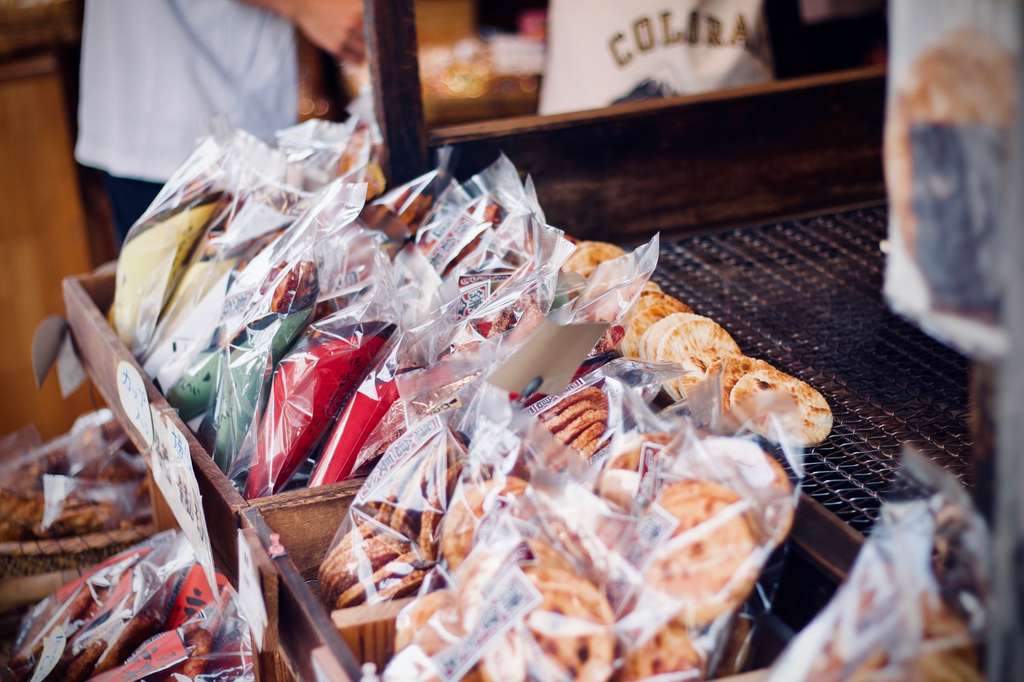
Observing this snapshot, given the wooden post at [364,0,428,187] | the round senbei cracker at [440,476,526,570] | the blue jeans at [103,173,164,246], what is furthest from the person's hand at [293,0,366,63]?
the round senbei cracker at [440,476,526,570]

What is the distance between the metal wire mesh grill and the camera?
1208mm

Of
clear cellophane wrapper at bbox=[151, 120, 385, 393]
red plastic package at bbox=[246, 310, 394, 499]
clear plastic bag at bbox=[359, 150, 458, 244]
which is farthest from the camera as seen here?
clear plastic bag at bbox=[359, 150, 458, 244]

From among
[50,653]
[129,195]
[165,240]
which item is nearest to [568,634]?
[50,653]

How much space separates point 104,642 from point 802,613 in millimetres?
1007

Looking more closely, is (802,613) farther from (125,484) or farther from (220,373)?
(125,484)

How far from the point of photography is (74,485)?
1876 millimetres

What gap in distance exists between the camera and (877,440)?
1.25 m

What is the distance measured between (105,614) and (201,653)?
0.76 ft

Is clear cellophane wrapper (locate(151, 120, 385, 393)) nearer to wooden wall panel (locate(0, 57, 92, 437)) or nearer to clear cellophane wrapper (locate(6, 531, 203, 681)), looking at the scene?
clear cellophane wrapper (locate(6, 531, 203, 681))

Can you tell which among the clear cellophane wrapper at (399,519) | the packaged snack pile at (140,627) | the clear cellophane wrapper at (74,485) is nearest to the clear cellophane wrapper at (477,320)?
the clear cellophane wrapper at (399,519)

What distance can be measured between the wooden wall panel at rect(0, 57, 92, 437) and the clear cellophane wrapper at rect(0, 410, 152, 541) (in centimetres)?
144

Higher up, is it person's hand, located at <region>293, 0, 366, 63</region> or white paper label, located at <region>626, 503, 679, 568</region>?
person's hand, located at <region>293, 0, 366, 63</region>

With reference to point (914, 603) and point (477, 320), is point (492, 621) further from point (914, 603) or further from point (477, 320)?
point (477, 320)

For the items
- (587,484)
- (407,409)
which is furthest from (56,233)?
(587,484)
